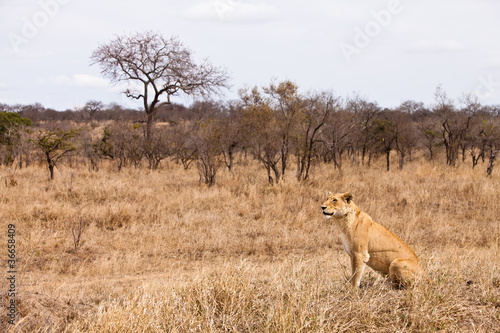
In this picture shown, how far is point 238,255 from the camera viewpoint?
7.10m

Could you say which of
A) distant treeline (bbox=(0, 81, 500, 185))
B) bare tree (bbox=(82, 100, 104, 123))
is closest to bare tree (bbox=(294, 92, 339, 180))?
distant treeline (bbox=(0, 81, 500, 185))

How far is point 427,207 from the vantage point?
34.2 ft

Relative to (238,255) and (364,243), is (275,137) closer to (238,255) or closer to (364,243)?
(238,255)

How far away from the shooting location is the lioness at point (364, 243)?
12.8 ft

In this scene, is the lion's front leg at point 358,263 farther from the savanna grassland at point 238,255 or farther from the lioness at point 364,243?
the savanna grassland at point 238,255

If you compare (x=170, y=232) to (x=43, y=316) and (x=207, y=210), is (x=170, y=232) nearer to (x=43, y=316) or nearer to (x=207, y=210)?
(x=207, y=210)

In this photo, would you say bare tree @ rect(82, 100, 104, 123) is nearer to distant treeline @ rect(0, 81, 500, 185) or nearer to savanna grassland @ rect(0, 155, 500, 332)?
distant treeline @ rect(0, 81, 500, 185)

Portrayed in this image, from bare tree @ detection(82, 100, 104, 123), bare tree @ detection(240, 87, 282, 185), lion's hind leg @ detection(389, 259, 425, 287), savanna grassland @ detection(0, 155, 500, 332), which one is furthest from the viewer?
bare tree @ detection(82, 100, 104, 123)

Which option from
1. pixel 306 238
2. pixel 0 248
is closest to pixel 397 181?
pixel 306 238

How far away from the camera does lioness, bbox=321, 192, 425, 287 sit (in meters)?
3.91

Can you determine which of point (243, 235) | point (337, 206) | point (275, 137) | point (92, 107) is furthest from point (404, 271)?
point (92, 107)

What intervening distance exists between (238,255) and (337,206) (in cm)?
350

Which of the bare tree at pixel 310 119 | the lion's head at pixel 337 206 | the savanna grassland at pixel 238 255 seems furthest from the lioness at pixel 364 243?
the bare tree at pixel 310 119

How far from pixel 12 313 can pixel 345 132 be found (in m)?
17.0
